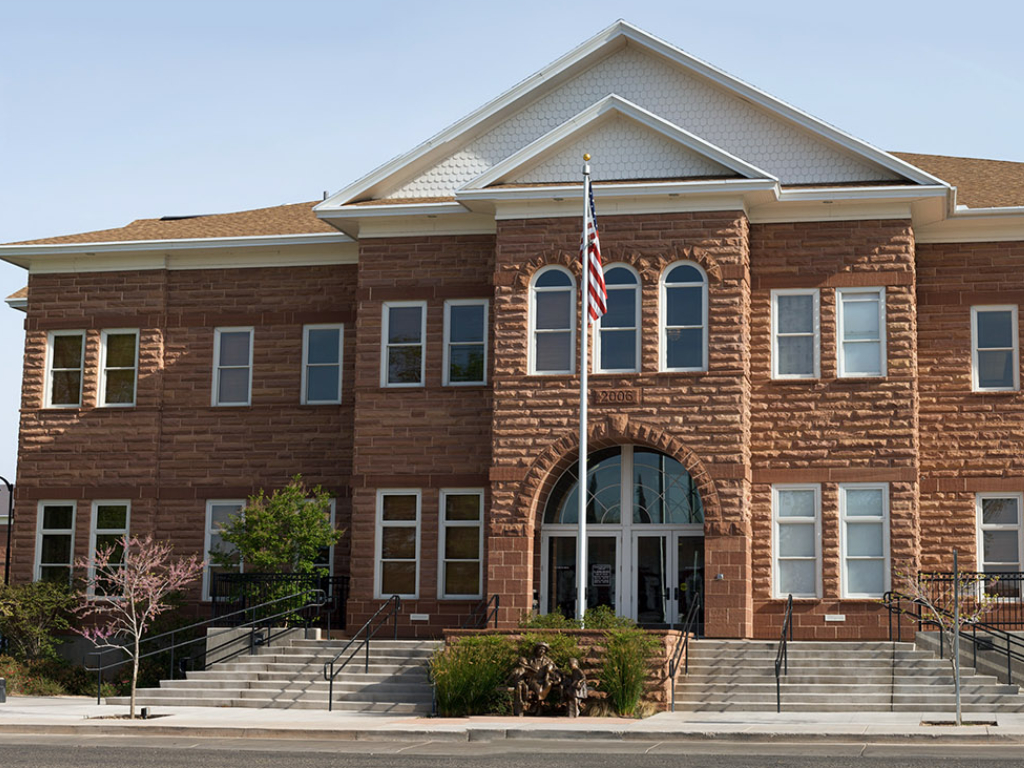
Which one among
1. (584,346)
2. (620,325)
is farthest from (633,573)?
(584,346)

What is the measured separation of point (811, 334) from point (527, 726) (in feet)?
34.4

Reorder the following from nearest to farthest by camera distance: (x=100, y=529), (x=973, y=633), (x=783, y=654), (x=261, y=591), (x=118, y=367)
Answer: (x=783, y=654) < (x=973, y=633) < (x=261, y=591) < (x=100, y=529) < (x=118, y=367)

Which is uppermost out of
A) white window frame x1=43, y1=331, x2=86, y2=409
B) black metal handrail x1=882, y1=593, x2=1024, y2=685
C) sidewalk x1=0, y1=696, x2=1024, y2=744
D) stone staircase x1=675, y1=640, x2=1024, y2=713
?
white window frame x1=43, y1=331, x2=86, y2=409

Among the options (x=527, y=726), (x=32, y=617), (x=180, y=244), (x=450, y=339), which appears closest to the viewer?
(x=527, y=726)

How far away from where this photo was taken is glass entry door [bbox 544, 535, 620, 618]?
26.9m

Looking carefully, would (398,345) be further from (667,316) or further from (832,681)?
(832,681)

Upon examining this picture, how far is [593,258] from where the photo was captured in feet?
79.7

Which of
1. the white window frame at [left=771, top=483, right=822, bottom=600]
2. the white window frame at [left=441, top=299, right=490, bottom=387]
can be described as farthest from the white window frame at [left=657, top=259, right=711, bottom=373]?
the white window frame at [left=441, top=299, right=490, bottom=387]

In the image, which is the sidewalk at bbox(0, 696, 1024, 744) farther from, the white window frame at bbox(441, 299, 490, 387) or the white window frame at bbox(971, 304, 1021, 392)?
the white window frame at bbox(971, 304, 1021, 392)

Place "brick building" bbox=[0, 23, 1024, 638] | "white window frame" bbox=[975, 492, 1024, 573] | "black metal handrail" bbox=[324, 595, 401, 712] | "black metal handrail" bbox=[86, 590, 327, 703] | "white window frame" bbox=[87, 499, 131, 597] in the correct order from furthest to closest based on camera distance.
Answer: "white window frame" bbox=[87, 499, 131, 597] → "white window frame" bbox=[975, 492, 1024, 573] → "brick building" bbox=[0, 23, 1024, 638] → "black metal handrail" bbox=[86, 590, 327, 703] → "black metal handrail" bbox=[324, 595, 401, 712]

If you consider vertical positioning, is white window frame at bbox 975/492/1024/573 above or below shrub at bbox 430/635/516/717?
above

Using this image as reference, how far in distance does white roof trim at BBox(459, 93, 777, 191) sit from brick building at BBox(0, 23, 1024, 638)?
1.9 inches

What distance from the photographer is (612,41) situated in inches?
1081

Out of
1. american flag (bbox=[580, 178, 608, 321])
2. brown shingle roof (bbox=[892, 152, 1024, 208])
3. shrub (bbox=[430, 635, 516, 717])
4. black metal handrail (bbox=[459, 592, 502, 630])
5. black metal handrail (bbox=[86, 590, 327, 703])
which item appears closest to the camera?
shrub (bbox=[430, 635, 516, 717])
